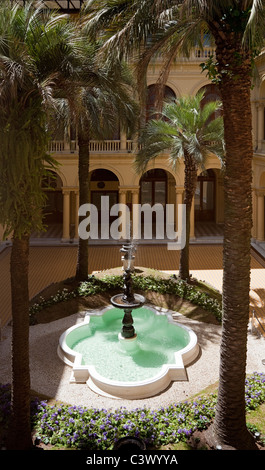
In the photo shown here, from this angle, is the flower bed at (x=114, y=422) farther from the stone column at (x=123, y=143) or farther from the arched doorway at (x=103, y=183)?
the arched doorway at (x=103, y=183)

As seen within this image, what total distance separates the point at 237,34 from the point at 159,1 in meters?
1.27

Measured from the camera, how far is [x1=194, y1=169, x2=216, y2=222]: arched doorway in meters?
31.2

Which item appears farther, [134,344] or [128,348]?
[134,344]

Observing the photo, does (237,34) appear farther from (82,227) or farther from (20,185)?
(82,227)

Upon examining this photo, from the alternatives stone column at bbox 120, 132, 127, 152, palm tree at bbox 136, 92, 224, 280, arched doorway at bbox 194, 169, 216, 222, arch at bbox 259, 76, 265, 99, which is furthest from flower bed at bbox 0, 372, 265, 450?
arched doorway at bbox 194, 169, 216, 222

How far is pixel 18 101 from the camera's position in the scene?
741 cm

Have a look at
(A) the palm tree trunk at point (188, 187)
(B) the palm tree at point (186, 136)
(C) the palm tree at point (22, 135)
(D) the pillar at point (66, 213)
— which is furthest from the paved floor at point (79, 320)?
(B) the palm tree at point (186, 136)

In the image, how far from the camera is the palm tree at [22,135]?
23.3 ft

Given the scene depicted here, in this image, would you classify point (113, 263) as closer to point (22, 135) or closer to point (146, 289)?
point (146, 289)

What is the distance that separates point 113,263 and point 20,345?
1442 cm

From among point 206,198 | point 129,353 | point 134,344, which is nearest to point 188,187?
point 134,344

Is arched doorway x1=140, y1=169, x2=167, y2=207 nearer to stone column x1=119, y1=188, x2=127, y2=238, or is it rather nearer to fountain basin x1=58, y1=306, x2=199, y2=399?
stone column x1=119, y1=188, x2=127, y2=238

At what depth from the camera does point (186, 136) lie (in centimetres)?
1653
